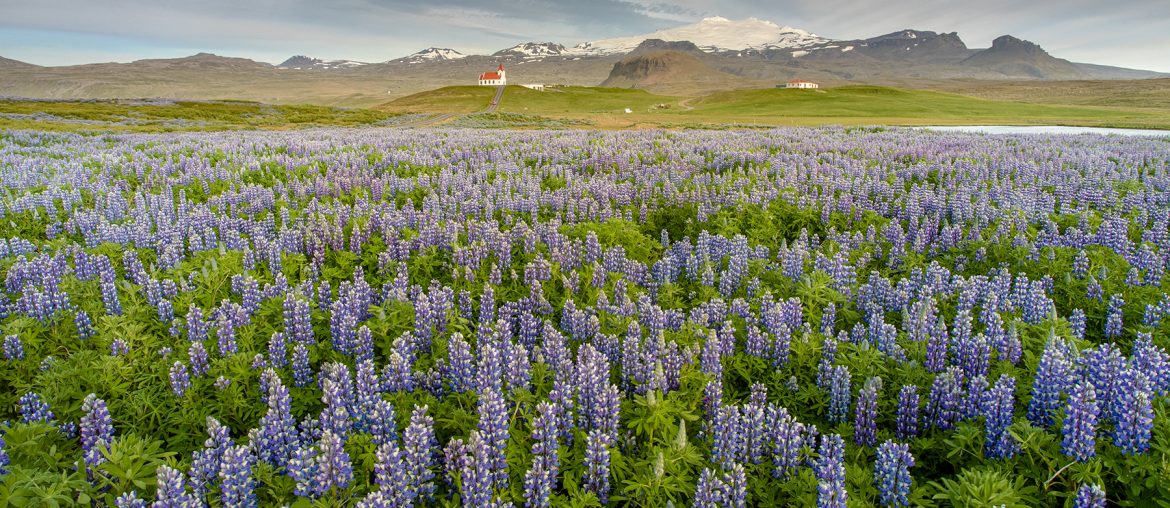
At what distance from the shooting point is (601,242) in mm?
7941

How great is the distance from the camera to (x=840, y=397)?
419 cm

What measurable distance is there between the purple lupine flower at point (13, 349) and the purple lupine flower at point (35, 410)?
1.00 metres

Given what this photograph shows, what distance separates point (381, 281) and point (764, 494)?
16.5 ft

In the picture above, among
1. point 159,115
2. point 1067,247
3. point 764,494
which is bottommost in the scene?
point 764,494

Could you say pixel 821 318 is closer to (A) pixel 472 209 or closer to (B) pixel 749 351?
(B) pixel 749 351

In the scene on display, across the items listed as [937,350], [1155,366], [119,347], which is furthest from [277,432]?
[1155,366]

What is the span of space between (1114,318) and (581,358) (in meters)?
4.97

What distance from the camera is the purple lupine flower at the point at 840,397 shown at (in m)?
4.18

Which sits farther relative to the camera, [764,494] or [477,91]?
[477,91]

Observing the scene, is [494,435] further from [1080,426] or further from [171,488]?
[1080,426]

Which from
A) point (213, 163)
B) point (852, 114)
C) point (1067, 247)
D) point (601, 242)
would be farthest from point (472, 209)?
point (852, 114)

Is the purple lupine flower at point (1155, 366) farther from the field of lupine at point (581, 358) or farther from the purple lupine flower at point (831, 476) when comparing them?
A: the purple lupine flower at point (831, 476)

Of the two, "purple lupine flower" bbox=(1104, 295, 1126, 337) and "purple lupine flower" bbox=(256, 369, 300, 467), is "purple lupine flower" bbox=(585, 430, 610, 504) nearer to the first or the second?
"purple lupine flower" bbox=(256, 369, 300, 467)

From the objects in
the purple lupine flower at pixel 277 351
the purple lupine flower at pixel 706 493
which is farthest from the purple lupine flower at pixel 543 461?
the purple lupine flower at pixel 277 351
